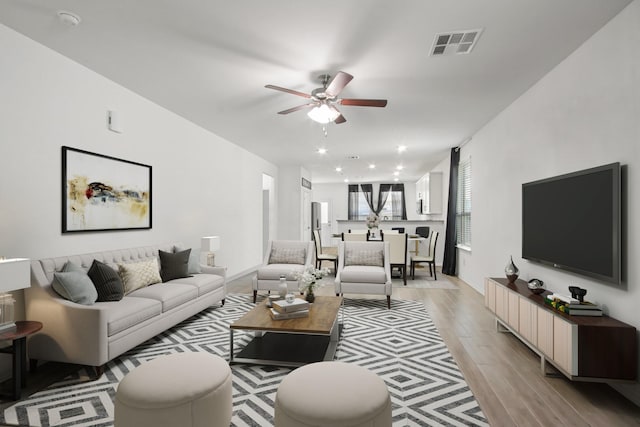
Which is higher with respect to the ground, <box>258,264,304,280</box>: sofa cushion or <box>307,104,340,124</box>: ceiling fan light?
<box>307,104,340,124</box>: ceiling fan light

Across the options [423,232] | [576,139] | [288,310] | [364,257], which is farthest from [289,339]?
[423,232]

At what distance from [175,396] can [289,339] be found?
1800 mm

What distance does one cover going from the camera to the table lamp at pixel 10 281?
2.24 metres

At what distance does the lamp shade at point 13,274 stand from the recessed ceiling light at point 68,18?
1.80 metres

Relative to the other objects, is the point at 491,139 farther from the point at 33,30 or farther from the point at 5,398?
the point at 5,398

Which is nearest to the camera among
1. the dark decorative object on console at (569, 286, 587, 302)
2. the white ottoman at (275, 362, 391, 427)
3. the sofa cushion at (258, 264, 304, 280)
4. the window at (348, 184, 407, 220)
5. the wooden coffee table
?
the white ottoman at (275, 362, 391, 427)

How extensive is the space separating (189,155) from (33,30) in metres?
2.62

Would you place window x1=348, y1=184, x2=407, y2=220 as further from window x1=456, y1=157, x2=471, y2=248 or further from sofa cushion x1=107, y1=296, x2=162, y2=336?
sofa cushion x1=107, y1=296, x2=162, y2=336

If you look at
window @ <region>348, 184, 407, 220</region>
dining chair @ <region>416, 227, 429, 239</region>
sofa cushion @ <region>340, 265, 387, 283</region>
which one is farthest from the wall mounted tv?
window @ <region>348, 184, 407, 220</region>

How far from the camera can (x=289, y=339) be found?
3.39 m

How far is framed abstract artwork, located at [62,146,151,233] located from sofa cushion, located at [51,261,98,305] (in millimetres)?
591

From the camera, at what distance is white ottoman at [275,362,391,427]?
4.98 feet

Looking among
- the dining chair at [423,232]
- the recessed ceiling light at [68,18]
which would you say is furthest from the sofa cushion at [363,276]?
the dining chair at [423,232]

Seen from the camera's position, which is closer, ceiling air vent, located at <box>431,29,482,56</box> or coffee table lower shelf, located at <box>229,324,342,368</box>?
ceiling air vent, located at <box>431,29,482,56</box>
